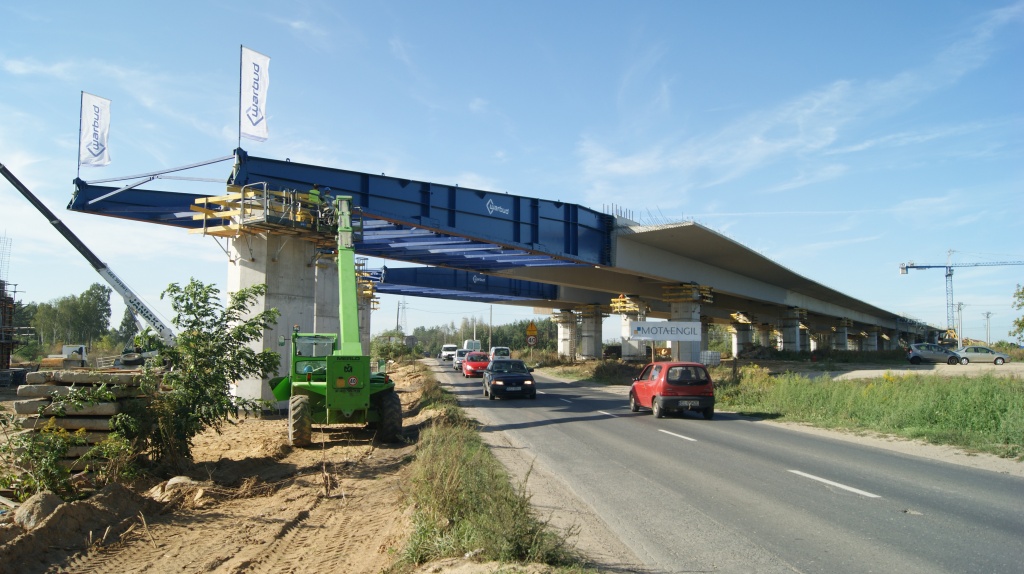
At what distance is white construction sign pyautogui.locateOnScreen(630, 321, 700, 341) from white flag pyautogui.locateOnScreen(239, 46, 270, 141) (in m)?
17.8

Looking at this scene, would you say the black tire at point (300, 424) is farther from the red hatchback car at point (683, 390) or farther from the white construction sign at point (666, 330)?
the white construction sign at point (666, 330)

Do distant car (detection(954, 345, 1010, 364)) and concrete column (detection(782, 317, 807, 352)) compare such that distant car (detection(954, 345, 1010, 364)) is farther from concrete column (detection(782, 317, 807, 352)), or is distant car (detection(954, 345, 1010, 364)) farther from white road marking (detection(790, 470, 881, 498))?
white road marking (detection(790, 470, 881, 498))

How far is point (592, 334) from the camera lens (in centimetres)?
6056

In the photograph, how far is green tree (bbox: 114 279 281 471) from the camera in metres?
10.0

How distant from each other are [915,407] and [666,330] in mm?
14235

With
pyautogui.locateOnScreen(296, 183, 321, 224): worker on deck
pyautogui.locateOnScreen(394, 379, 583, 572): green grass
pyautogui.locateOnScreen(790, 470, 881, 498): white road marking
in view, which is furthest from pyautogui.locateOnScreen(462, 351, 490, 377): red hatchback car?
pyautogui.locateOnScreen(394, 379, 583, 572): green grass

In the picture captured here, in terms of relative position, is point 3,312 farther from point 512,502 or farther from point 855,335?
point 855,335

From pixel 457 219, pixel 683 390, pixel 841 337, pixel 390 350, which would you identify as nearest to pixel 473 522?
pixel 683 390

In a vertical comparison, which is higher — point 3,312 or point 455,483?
point 3,312

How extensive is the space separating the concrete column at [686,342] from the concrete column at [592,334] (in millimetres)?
19346

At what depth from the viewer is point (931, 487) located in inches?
364

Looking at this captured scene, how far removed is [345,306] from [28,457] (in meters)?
6.41

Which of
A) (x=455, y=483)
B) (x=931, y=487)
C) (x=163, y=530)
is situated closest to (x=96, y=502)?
(x=163, y=530)

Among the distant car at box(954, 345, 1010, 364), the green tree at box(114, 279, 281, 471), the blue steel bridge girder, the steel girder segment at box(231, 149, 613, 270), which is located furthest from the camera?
the distant car at box(954, 345, 1010, 364)
